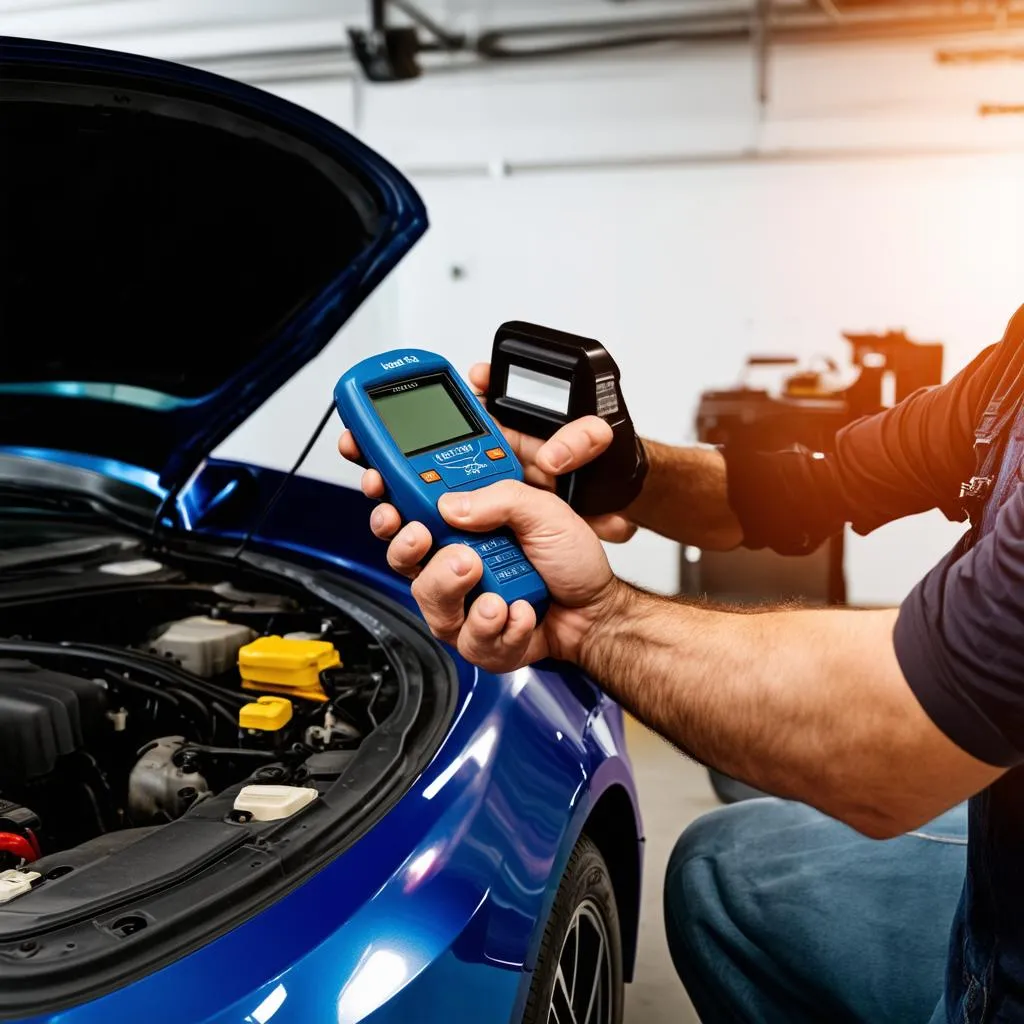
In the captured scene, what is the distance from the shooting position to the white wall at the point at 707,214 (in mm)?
4871

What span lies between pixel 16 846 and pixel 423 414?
0.50m

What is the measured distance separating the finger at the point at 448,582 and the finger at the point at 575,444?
183mm

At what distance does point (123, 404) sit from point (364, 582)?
18.9 inches

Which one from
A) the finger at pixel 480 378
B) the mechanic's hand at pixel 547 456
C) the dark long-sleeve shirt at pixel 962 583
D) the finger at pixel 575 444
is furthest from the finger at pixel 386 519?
the dark long-sleeve shirt at pixel 962 583

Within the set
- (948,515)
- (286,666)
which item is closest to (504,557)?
(286,666)

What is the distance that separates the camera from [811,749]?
0.83 m

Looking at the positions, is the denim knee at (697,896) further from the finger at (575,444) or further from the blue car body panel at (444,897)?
the finger at (575,444)

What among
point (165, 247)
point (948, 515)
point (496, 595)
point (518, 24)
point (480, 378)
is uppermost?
point (518, 24)

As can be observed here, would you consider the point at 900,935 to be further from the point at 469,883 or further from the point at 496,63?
the point at 496,63

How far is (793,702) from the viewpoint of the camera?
0.83 metres

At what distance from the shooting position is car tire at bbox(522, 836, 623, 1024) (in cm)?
106

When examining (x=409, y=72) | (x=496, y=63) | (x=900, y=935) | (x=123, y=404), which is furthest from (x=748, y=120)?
(x=900, y=935)

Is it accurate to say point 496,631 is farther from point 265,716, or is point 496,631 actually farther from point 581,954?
point 581,954

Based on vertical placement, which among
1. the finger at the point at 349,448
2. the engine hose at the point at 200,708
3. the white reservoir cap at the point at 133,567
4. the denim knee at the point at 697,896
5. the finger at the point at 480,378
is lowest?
the denim knee at the point at 697,896
